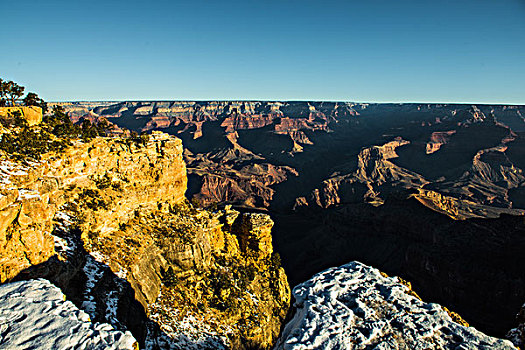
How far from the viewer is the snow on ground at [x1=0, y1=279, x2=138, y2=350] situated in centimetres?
1078

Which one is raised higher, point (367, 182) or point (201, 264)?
point (201, 264)

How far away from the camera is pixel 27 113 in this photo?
34469 millimetres

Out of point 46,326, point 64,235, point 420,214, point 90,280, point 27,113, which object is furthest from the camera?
point 420,214

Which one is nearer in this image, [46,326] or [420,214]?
[46,326]

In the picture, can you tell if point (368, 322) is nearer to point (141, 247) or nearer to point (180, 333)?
point (180, 333)

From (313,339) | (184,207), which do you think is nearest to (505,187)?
(184,207)

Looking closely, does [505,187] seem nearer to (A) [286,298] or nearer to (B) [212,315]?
(A) [286,298]

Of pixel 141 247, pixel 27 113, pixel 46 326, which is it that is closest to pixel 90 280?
pixel 141 247

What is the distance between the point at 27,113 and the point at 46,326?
111ft

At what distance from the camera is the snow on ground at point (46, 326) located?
10.8m

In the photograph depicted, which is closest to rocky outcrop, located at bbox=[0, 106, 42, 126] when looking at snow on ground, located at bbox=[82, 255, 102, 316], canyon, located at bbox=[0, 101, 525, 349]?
canyon, located at bbox=[0, 101, 525, 349]

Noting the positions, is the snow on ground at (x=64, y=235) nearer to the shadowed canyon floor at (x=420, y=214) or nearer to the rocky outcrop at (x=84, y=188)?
the rocky outcrop at (x=84, y=188)

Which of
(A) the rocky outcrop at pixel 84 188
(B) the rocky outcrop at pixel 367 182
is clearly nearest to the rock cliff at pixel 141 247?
(A) the rocky outcrop at pixel 84 188

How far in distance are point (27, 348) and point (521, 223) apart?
79.7 metres
